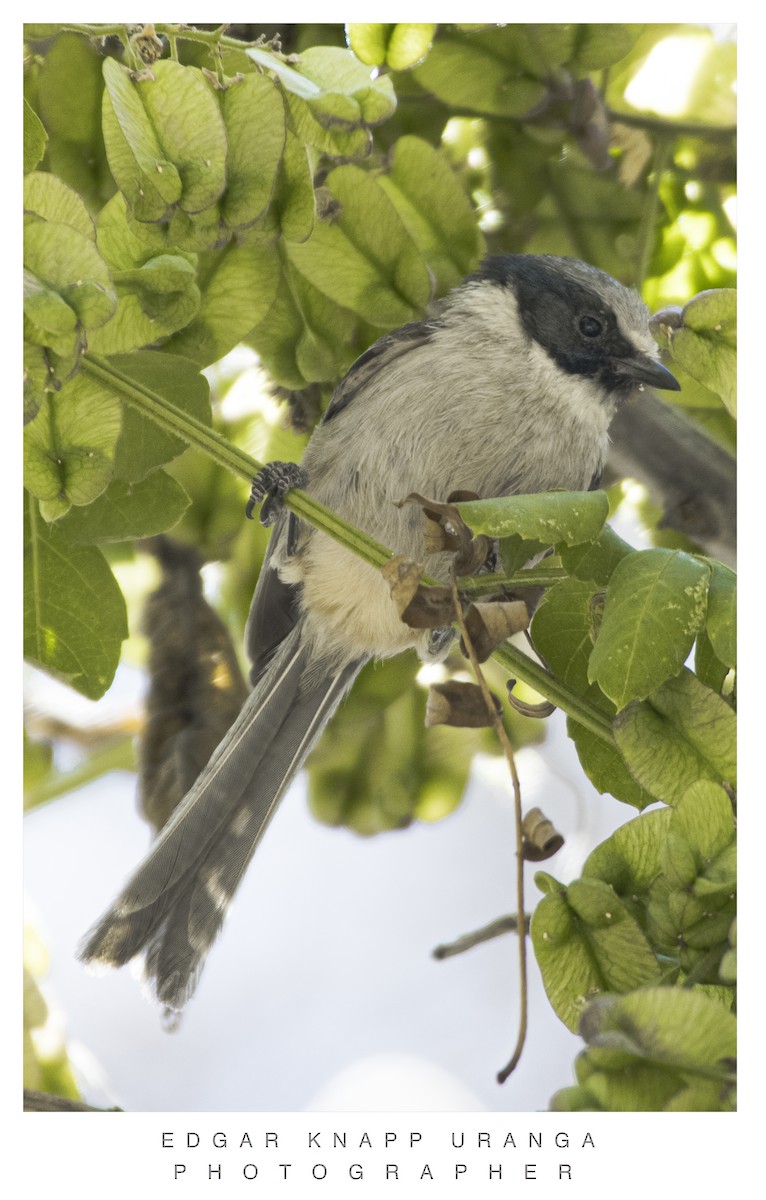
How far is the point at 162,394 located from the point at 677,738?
1.44ft

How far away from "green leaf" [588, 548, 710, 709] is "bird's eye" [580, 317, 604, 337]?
2.06 ft

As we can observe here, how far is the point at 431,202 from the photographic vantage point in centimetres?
108

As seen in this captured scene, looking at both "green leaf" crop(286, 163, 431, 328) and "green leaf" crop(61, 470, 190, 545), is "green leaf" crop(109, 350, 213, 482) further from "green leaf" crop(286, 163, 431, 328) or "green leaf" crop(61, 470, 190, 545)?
"green leaf" crop(286, 163, 431, 328)

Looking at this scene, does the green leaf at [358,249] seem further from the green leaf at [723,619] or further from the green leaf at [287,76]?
the green leaf at [723,619]

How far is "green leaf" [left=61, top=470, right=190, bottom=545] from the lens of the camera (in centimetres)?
88

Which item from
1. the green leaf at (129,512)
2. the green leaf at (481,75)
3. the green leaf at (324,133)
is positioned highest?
the green leaf at (481,75)

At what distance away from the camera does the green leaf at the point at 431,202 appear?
1062 mm

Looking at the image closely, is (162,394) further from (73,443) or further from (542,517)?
(542,517)

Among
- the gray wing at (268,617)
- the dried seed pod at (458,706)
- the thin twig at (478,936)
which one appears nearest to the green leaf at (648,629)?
the dried seed pod at (458,706)

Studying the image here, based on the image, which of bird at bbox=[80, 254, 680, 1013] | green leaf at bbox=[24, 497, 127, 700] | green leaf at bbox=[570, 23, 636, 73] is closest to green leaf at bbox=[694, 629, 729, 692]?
bird at bbox=[80, 254, 680, 1013]

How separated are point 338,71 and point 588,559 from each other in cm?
36

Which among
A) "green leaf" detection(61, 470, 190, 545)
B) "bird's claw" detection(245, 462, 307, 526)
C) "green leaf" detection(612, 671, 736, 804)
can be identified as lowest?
"green leaf" detection(612, 671, 736, 804)

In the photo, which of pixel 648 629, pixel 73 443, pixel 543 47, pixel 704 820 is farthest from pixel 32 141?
pixel 704 820

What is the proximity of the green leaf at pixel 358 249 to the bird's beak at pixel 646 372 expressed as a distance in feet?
1.01
